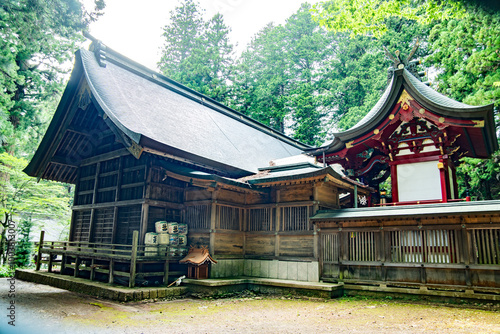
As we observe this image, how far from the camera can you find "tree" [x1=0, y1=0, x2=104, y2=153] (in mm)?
12062

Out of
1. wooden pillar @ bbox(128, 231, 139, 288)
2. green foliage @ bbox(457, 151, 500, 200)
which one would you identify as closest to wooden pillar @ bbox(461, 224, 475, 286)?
green foliage @ bbox(457, 151, 500, 200)

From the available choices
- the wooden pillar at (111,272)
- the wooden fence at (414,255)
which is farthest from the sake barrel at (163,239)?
the wooden fence at (414,255)

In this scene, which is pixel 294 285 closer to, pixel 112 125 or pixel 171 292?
pixel 171 292

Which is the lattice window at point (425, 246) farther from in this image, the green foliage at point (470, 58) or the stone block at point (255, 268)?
the green foliage at point (470, 58)

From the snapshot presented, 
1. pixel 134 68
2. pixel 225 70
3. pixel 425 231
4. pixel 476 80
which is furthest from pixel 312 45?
pixel 425 231

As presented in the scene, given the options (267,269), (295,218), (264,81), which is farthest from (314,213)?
(264,81)

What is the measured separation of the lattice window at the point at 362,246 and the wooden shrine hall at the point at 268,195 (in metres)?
0.03

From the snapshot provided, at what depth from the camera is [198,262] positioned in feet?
31.4

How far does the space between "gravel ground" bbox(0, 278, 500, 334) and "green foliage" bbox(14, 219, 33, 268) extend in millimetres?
6920

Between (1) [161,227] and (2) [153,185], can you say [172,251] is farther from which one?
(2) [153,185]

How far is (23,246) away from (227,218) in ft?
34.8

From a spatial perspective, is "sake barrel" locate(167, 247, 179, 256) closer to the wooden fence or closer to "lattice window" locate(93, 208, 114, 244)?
"lattice window" locate(93, 208, 114, 244)

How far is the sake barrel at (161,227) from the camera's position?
10062 millimetres

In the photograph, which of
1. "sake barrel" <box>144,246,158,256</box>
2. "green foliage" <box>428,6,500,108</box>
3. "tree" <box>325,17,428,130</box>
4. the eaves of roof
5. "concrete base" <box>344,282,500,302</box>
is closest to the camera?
"concrete base" <box>344,282,500,302</box>
